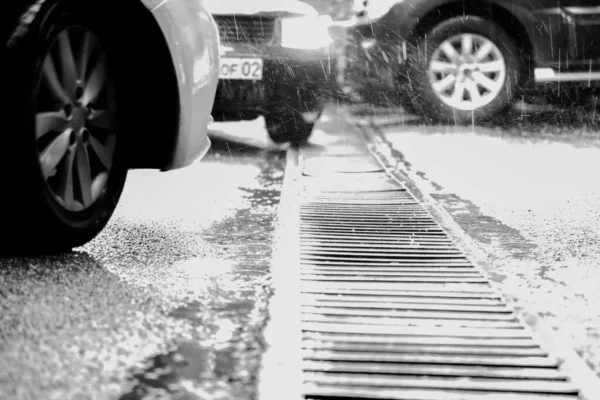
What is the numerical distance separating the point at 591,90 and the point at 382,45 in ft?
7.90

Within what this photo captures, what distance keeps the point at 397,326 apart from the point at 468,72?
7558 millimetres

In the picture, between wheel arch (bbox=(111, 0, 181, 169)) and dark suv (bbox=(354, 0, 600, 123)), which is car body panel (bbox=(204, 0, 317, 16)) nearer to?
dark suv (bbox=(354, 0, 600, 123))

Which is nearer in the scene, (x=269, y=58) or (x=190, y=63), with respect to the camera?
(x=190, y=63)

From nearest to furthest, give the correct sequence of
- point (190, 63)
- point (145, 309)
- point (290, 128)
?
point (145, 309) → point (190, 63) → point (290, 128)

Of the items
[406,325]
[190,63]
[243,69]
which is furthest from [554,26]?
[406,325]

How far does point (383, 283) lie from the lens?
401 centimetres

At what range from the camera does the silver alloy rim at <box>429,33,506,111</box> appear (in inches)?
413

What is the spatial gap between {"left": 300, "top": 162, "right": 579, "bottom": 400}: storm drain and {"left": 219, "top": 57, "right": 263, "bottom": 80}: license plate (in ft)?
10.9

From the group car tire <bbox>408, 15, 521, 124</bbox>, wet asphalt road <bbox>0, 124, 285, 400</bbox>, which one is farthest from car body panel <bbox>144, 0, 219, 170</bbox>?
car tire <bbox>408, 15, 521, 124</bbox>

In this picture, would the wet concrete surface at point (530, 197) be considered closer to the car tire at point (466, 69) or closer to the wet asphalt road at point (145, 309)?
the car tire at point (466, 69)

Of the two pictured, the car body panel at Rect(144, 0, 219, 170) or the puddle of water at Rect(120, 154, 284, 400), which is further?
the car body panel at Rect(144, 0, 219, 170)

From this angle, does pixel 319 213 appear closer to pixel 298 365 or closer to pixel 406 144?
pixel 298 365

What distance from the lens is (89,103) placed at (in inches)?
179

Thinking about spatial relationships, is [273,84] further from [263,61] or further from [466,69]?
[466,69]
